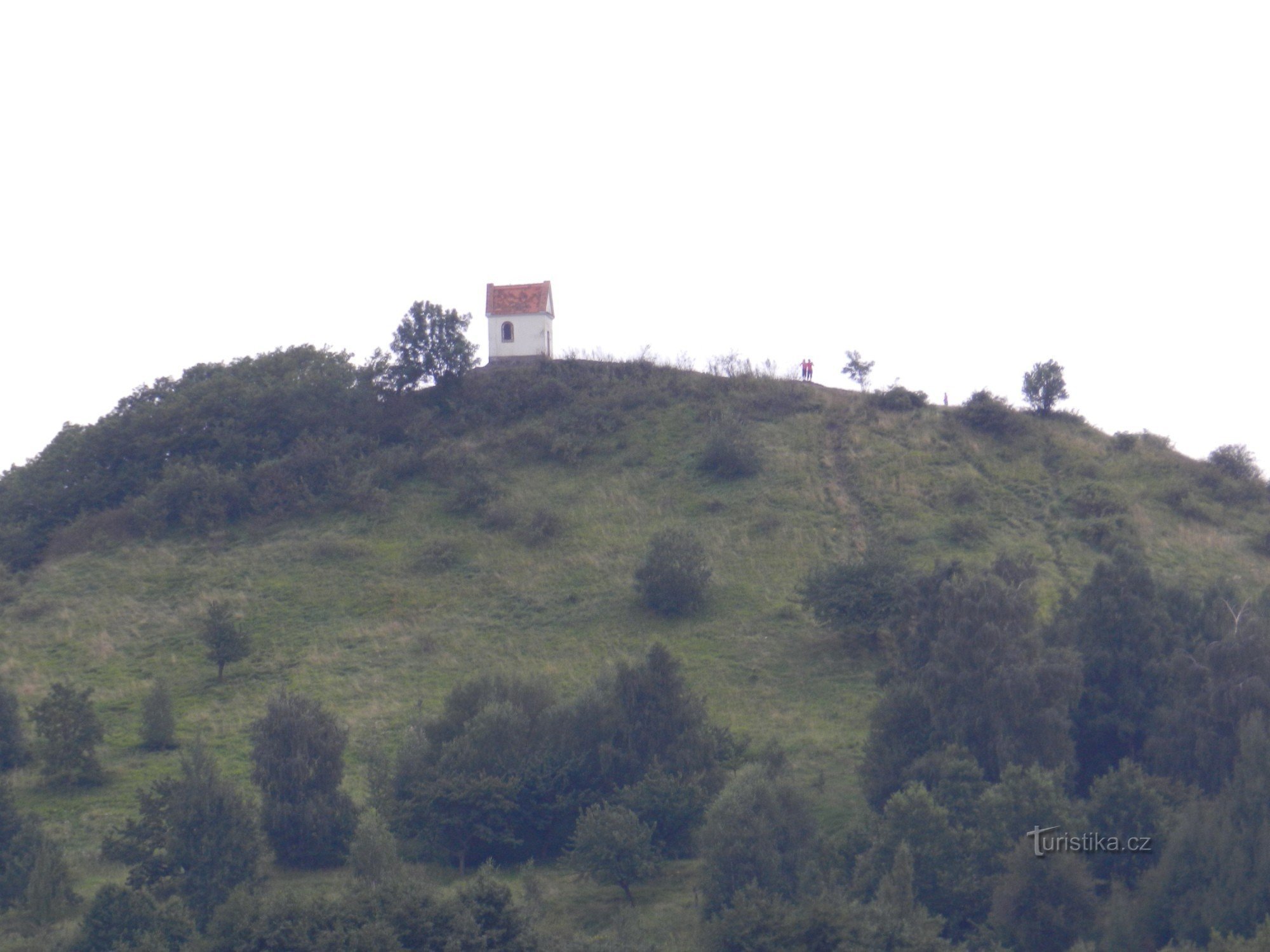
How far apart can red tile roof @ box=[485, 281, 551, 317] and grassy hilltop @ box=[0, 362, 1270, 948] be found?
2829 mm

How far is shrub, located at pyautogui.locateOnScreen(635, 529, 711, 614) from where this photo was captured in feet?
109

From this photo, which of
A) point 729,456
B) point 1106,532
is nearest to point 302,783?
point 729,456

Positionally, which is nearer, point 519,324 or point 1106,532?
point 1106,532

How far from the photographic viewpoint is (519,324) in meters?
51.2

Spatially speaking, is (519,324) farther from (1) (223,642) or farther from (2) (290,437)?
(1) (223,642)

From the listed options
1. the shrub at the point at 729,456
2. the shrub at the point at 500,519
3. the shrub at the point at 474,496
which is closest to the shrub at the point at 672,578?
the shrub at the point at 500,519

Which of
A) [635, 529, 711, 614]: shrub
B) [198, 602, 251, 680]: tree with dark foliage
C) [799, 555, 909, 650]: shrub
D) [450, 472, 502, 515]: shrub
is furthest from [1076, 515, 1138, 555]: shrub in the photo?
[198, 602, 251, 680]: tree with dark foliage

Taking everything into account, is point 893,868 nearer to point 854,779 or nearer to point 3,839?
point 854,779

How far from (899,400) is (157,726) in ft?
99.0

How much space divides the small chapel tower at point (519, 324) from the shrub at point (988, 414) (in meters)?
17.0

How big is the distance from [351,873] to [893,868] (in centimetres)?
914

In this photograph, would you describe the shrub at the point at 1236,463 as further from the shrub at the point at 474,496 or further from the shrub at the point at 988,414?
the shrub at the point at 474,496

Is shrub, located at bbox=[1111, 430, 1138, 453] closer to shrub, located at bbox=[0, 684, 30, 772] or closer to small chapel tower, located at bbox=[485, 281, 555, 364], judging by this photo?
small chapel tower, located at bbox=[485, 281, 555, 364]
